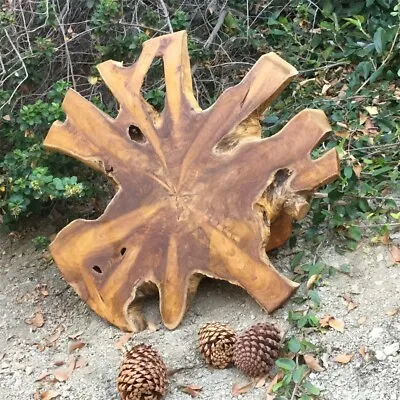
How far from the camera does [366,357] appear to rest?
2.04m

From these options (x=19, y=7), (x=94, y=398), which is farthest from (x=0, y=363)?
(x=19, y=7)

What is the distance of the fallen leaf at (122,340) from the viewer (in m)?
2.37

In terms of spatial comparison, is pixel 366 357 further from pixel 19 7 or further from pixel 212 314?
pixel 19 7

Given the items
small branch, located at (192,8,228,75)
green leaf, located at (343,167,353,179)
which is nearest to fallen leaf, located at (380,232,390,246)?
green leaf, located at (343,167,353,179)

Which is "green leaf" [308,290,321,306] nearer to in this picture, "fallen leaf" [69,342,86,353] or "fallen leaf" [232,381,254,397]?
"fallen leaf" [232,381,254,397]

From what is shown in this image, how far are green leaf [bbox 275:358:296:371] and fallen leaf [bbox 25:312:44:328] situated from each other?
3.15ft

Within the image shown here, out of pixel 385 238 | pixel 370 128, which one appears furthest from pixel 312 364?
pixel 370 128

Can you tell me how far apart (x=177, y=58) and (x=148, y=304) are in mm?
856

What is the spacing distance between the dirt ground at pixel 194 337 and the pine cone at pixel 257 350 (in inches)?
2.4

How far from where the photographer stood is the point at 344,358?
2047 millimetres

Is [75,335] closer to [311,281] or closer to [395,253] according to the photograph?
[311,281]

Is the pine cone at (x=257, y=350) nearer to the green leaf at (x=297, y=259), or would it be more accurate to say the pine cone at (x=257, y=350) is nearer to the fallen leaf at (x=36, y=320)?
the green leaf at (x=297, y=259)

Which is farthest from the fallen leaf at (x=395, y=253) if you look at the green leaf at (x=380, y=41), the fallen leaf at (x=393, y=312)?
the green leaf at (x=380, y=41)

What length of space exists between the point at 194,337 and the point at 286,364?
0.42 m
